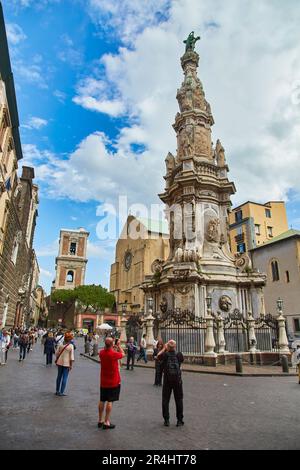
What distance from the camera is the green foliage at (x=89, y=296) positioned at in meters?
66.6

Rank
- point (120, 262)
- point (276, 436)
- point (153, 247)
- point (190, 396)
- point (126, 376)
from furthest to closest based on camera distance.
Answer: point (120, 262)
point (153, 247)
point (126, 376)
point (190, 396)
point (276, 436)

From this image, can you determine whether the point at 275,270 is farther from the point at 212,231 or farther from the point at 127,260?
the point at 127,260

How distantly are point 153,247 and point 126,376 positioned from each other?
55.2 meters

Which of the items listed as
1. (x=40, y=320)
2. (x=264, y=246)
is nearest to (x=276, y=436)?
(x=264, y=246)

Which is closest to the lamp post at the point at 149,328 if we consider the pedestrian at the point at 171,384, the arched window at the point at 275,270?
the pedestrian at the point at 171,384

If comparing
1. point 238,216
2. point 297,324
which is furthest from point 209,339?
point 238,216

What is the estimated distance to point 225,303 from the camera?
17.6m

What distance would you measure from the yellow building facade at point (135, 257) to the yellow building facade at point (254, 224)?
2213 cm

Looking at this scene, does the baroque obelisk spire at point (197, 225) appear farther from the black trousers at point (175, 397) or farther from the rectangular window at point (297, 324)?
the rectangular window at point (297, 324)

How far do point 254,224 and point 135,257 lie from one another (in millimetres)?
31957

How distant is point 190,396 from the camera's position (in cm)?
816
